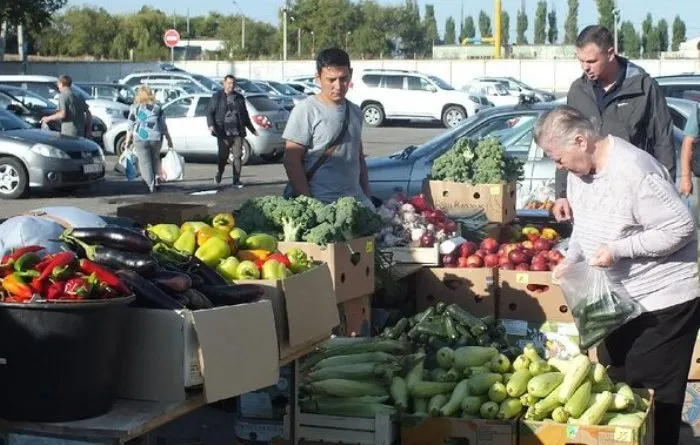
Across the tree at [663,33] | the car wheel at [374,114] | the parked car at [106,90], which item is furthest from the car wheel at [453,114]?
the tree at [663,33]

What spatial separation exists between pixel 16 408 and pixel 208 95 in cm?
2130

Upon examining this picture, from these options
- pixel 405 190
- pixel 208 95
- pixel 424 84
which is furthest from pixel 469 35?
pixel 405 190

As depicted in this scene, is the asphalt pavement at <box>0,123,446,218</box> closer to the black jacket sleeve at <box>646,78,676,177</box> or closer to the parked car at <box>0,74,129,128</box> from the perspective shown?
the parked car at <box>0,74,129,128</box>

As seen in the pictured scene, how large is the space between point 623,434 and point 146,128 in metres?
13.2

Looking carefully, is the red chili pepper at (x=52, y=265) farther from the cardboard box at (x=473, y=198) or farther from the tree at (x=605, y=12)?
the tree at (x=605, y=12)

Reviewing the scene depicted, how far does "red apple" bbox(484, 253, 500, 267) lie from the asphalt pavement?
349 inches

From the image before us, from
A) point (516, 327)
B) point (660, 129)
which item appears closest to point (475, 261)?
point (516, 327)

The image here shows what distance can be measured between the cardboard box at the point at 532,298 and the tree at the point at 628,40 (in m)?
96.6

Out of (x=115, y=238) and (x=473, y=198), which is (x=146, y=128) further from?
(x=115, y=238)

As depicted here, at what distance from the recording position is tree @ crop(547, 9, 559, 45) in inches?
5054

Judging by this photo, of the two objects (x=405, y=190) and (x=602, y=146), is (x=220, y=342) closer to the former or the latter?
(x=602, y=146)

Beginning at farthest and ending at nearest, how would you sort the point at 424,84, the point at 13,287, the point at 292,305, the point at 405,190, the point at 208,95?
the point at 424,84
the point at 208,95
the point at 405,190
the point at 292,305
the point at 13,287

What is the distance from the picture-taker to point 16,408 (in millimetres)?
3844

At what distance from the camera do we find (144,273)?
436cm
